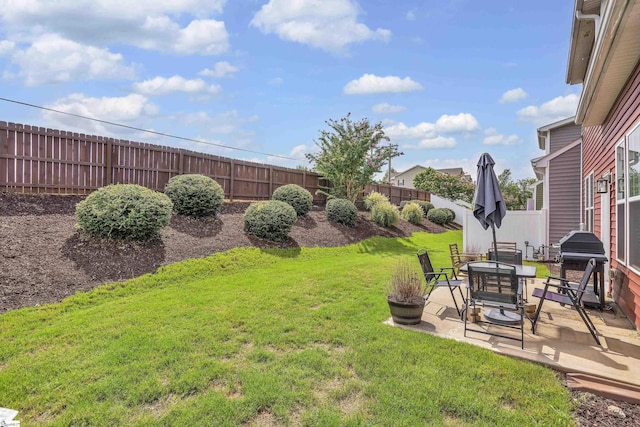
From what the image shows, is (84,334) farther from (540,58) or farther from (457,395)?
(540,58)

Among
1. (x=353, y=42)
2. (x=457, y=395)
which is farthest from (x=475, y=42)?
(x=457, y=395)

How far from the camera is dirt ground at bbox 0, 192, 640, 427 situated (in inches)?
172

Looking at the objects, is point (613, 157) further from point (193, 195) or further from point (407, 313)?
point (193, 195)

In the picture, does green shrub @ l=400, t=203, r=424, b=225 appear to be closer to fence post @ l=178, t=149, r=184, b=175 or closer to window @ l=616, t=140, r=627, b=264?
fence post @ l=178, t=149, r=184, b=175

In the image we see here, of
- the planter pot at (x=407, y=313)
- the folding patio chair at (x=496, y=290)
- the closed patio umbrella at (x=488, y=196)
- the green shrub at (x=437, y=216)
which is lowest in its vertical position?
the planter pot at (x=407, y=313)

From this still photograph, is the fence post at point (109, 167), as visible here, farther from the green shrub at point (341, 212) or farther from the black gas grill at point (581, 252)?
the black gas grill at point (581, 252)

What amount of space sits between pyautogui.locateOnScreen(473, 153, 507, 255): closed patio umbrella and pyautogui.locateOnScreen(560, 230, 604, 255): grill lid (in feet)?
4.89

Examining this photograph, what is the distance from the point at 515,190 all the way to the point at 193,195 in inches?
1382

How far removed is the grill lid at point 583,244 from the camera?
204 inches

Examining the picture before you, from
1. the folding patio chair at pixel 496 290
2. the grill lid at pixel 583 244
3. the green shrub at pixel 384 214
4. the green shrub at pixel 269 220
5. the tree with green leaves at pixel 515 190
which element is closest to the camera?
the folding patio chair at pixel 496 290

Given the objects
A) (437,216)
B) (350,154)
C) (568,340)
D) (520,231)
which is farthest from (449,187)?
(568,340)

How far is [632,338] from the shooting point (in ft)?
12.1

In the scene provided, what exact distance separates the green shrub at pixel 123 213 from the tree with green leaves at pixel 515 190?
33205 mm

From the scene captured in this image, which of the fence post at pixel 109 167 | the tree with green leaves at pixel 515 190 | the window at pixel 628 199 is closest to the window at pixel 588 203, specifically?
the window at pixel 628 199
